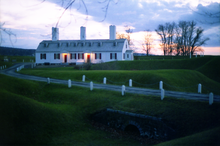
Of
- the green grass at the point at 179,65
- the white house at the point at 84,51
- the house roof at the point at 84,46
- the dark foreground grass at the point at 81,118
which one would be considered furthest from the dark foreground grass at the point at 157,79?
the house roof at the point at 84,46

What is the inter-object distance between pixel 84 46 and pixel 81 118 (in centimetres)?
3782

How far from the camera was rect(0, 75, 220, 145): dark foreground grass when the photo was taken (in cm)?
1069

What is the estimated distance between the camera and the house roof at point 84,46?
48469 mm

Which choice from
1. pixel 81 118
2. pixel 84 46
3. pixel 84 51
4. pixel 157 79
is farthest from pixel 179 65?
pixel 81 118

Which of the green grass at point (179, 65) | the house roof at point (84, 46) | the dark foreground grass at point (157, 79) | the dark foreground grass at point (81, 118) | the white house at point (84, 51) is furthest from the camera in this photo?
the house roof at point (84, 46)

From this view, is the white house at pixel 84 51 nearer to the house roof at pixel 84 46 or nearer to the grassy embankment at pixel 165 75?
the house roof at pixel 84 46

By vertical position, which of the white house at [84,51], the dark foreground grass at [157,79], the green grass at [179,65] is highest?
the white house at [84,51]

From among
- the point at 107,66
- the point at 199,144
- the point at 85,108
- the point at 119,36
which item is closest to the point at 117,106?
the point at 85,108

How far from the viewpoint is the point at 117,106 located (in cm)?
1539

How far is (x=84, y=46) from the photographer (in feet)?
168

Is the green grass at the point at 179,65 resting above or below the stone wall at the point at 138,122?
above

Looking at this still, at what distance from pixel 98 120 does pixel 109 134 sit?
2495 millimetres

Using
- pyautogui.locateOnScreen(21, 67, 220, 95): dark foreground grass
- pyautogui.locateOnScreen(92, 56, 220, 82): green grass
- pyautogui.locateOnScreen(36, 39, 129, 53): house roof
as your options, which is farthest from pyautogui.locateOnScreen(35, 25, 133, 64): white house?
pyautogui.locateOnScreen(21, 67, 220, 95): dark foreground grass

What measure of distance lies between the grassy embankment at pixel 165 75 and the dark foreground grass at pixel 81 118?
5.95 meters
